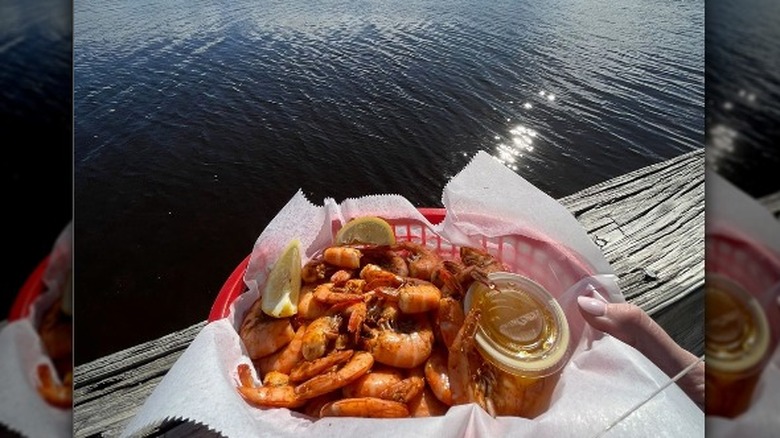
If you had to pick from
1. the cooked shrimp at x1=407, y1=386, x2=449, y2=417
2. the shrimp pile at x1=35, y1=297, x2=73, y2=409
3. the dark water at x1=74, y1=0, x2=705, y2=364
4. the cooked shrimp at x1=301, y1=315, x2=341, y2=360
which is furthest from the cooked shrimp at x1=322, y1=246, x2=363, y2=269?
the shrimp pile at x1=35, y1=297, x2=73, y2=409

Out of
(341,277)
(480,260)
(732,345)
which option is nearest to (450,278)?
(480,260)

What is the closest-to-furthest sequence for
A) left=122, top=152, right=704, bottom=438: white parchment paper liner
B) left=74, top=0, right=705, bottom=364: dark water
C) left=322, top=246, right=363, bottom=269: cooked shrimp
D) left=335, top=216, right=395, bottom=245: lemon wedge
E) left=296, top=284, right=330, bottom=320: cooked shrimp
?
left=122, top=152, right=704, bottom=438: white parchment paper liner → left=296, top=284, right=330, bottom=320: cooked shrimp → left=322, top=246, right=363, bottom=269: cooked shrimp → left=335, top=216, right=395, bottom=245: lemon wedge → left=74, top=0, right=705, bottom=364: dark water

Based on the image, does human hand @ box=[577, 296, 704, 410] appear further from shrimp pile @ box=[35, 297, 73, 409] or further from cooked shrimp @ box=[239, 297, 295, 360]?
shrimp pile @ box=[35, 297, 73, 409]

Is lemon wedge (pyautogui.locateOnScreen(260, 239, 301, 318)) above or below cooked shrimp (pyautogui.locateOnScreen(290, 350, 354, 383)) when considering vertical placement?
above

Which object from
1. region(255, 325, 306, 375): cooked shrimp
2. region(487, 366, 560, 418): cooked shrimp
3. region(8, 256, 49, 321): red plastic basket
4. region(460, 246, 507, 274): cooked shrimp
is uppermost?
region(8, 256, 49, 321): red plastic basket

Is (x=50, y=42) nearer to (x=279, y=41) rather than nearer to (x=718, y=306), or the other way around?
(x=718, y=306)

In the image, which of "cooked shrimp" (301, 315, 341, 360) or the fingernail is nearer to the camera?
the fingernail

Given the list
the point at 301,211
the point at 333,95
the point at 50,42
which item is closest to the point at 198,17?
the point at 333,95
